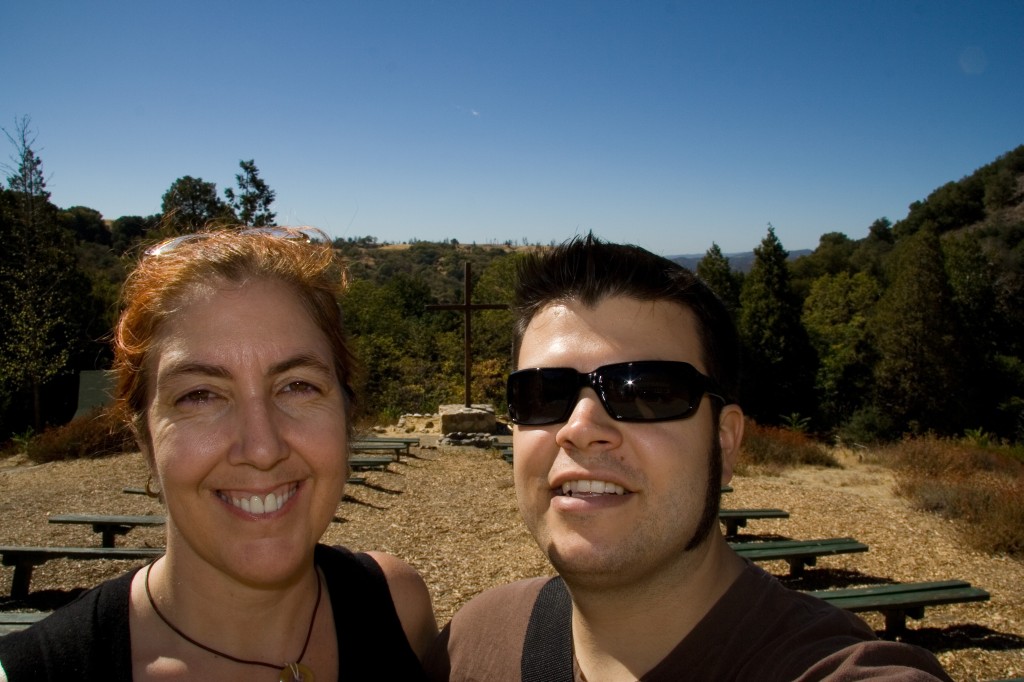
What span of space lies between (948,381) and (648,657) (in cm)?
3568

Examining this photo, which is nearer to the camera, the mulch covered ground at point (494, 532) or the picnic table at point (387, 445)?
the mulch covered ground at point (494, 532)

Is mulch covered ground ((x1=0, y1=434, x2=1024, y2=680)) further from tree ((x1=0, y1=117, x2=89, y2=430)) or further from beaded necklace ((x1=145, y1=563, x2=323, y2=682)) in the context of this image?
tree ((x1=0, y1=117, x2=89, y2=430))

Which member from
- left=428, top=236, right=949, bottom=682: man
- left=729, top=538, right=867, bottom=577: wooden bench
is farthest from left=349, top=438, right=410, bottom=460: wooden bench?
left=428, top=236, right=949, bottom=682: man

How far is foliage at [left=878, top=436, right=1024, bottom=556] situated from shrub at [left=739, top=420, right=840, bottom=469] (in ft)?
3.83

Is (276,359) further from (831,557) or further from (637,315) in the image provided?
(831,557)

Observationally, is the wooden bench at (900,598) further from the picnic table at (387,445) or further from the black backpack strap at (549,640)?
the picnic table at (387,445)

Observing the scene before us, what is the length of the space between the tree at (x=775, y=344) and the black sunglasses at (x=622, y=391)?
1349 inches

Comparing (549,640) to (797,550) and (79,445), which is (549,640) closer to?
(797,550)

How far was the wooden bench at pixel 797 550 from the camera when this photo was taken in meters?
5.45

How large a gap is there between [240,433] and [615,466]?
2.84 ft

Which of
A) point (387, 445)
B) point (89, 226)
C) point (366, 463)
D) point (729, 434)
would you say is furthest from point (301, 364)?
point (89, 226)

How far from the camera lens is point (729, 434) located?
1723 millimetres

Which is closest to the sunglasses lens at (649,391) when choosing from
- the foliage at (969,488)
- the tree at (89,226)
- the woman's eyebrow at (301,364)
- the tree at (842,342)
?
the woman's eyebrow at (301,364)

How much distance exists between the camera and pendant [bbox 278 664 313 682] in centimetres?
150
